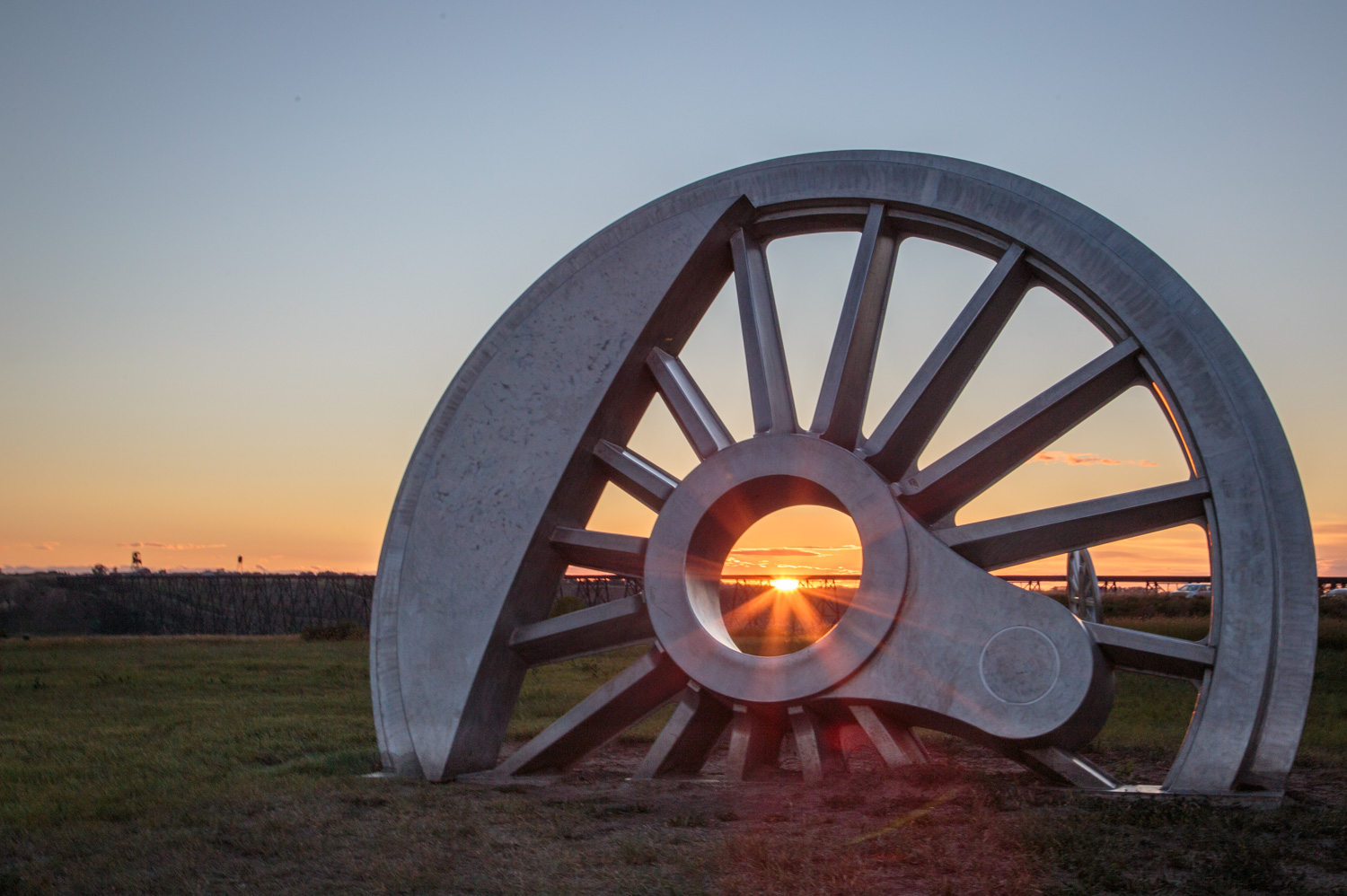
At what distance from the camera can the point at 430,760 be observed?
10586mm

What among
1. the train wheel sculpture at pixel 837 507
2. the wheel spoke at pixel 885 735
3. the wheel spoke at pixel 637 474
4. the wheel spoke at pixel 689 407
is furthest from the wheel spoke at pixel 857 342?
the wheel spoke at pixel 885 735

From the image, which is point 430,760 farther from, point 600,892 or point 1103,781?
point 1103,781

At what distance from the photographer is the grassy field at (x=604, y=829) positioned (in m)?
6.52

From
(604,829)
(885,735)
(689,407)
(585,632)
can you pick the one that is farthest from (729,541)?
(604,829)

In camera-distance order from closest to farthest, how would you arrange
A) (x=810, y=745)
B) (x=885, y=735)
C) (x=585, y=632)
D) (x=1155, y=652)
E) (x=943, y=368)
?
1. (x=1155, y=652)
2. (x=885, y=735)
3. (x=810, y=745)
4. (x=943, y=368)
5. (x=585, y=632)

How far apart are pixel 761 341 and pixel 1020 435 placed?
2.57 m

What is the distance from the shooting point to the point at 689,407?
1113 centimetres

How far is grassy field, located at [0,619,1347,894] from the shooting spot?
6.52 metres

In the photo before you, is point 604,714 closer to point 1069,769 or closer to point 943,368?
point 1069,769

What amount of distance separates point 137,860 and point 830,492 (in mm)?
6047

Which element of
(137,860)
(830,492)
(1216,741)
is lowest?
(137,860)

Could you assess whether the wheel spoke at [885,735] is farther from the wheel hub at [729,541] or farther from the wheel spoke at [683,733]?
the wheel spoke at [683,733]

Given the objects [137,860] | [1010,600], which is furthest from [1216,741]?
[137,860]

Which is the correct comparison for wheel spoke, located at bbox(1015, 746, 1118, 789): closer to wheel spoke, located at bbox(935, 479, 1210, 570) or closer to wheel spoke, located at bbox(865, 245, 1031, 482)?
wheel spoke, located at bbox(935, 479, 1210, 570)
